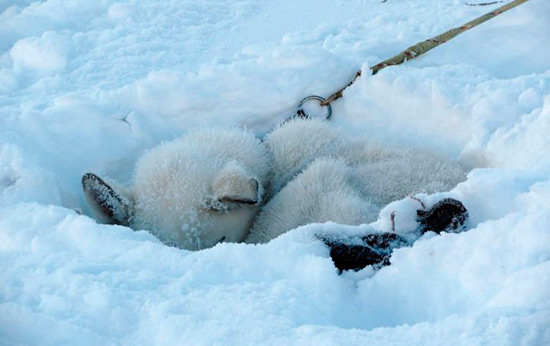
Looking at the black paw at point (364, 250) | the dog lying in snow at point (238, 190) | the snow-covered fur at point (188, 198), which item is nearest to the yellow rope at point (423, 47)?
the dog lying in snow at point (238, 190)

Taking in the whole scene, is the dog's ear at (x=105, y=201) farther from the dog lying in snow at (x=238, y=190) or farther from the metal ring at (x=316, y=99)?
the metal ring at (x=316, y=99)

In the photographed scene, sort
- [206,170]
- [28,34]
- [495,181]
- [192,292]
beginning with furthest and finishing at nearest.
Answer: [28,34] → [206,170] → [495,181] → [192,292]

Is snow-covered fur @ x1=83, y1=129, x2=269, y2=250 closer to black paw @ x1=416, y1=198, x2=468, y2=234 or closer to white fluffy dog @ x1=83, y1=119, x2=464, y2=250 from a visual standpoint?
white fluffy dog @ x1=83, y1=119, x2=464, y2=250

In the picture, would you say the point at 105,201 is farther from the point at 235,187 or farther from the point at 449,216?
the point at 449,216

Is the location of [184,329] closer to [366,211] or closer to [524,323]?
[524,323]

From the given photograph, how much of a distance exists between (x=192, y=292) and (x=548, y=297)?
34.2 inches

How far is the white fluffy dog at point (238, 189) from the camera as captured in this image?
279 centimetres

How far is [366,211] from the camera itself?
109 inches

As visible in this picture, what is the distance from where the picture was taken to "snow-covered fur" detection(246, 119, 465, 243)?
286 centimetres

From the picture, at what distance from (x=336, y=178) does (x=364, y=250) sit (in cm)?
100

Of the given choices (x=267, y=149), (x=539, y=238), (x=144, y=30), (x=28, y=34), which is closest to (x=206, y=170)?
(x=267, y=149)

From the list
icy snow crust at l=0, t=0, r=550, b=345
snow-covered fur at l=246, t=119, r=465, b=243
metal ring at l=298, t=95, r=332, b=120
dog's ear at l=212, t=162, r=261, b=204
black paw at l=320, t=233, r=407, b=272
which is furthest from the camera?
metal ring at l=298, t=95, r=332, b=120

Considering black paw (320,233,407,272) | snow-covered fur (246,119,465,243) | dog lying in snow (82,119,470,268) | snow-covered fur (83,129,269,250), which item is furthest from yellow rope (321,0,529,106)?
black paw (320,233,407,272)

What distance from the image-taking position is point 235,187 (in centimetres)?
273
